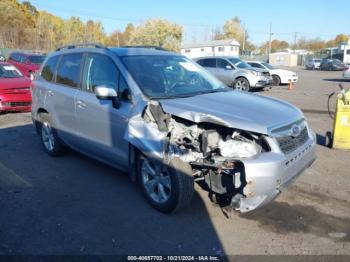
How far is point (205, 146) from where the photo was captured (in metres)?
3.75

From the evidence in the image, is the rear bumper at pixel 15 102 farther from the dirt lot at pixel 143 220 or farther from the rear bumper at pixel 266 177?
the rear bumper at pixel 266 177

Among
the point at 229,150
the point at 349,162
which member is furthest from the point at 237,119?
the point at 349,162

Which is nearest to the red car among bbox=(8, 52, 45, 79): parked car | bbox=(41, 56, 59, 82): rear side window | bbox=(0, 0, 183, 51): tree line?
bbox=(41, 56, 59, 82): rear side window

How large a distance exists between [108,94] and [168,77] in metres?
0.94

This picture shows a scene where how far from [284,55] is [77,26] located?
46028mm

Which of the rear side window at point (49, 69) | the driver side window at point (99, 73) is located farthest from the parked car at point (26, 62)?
the driver side window at point (99, 73)

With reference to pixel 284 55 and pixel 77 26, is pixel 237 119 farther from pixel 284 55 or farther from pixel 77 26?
pixel 77 26

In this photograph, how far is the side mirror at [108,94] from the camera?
4.24m

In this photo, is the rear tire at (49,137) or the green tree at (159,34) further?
→ the green tree at (159,34)

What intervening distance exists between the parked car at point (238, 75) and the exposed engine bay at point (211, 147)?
43.4 ft

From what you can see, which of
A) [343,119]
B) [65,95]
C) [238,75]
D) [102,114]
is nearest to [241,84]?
[238,75]

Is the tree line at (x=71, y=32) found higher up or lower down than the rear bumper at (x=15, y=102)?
higher up

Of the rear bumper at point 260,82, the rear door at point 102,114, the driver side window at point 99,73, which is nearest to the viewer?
the rear door at point 102,114

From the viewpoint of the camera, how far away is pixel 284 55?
67.8 meters
